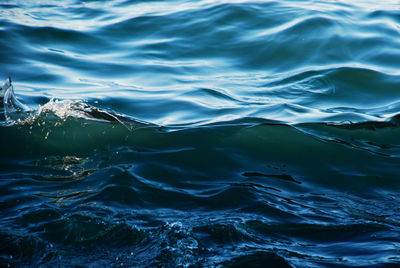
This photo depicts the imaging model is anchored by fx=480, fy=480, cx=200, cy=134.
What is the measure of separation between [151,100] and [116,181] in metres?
2.18

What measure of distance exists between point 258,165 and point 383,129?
166 cm

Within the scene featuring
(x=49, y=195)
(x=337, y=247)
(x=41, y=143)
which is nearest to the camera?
(x=337, y=247)

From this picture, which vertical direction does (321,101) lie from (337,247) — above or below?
above

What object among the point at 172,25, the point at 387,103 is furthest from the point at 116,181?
the point at 172,25

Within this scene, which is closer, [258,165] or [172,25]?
[258,165]

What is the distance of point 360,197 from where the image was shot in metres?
3.83

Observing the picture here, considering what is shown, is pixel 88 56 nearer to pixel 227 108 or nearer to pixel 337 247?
pixel 227 108

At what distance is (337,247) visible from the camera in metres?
2.98

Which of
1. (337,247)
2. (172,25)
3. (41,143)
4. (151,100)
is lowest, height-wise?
(337,247)

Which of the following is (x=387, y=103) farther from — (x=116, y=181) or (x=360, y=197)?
(x=116, y=181)

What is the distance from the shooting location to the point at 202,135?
4.99m

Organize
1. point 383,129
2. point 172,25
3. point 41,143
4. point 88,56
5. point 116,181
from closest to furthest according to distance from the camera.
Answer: point 116,181 < point 41,143 < point 383,129 < point 88,56 < point 172,25

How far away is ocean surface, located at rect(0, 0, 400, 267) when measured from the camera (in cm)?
300

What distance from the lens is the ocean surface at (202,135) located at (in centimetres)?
300
